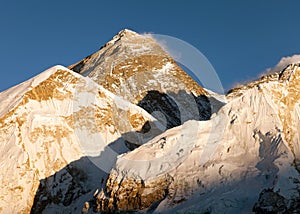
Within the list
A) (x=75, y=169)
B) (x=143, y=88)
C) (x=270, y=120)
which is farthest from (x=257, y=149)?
(x=143, y=88)

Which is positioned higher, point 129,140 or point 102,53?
point 102,53

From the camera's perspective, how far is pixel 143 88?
7988 centimetres

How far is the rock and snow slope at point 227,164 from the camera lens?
32.4m

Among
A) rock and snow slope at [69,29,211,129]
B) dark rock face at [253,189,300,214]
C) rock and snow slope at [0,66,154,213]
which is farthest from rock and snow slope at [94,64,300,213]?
rock and snow slope at [69,29,211,129]

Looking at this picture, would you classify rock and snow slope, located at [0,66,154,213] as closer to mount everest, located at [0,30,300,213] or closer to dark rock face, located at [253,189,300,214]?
mount everest, located at [0,30,300,213]

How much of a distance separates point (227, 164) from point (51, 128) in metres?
22.1

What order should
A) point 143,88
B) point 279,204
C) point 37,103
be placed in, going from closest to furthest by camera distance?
point 279,204 < point 37,103 < point 143,88

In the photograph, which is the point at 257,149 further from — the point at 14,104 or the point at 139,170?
the point at 14,104

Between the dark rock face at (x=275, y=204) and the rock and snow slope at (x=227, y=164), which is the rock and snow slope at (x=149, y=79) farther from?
the dark rock face at (x=275, y=204)

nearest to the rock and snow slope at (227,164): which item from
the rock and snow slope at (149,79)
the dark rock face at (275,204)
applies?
the dark rock face at (275,204)

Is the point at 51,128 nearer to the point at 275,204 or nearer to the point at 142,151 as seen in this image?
the point at 142,151

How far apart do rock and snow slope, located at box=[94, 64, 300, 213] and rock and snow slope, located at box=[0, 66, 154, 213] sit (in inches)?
447

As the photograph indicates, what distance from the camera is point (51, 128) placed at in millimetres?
52062

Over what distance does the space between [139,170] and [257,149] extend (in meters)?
8.39
